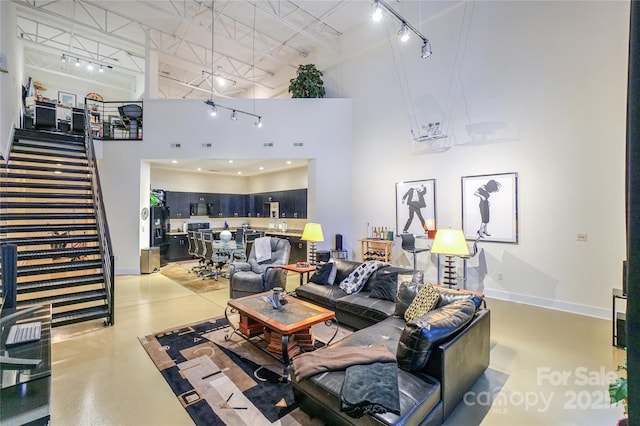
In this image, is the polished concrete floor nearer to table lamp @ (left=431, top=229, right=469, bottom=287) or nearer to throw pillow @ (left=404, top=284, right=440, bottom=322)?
throw pillow @ (left=404, top=284, right=440, bottom=322)

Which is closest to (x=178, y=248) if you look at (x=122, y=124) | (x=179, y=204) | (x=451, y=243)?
(x=179, y=204)

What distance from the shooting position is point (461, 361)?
7.78 ft

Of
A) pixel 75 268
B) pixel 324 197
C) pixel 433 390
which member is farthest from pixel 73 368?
pixel 324 197

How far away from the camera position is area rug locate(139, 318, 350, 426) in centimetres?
230

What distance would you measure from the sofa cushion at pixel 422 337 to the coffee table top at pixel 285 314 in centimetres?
106

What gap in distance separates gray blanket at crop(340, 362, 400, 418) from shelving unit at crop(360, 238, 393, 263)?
4381mm

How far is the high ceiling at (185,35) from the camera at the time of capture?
691 centimetres

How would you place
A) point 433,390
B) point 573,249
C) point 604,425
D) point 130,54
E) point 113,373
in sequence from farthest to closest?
point 130,54, point 573,249, point 113,373, point 604,425, point 433,390

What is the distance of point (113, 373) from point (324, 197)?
Answer: 540cm

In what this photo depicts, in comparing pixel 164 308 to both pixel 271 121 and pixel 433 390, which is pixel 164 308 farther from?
pixel 271 121

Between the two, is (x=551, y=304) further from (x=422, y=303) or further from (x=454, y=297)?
(x=422, y=303)

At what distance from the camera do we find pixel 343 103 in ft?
24.8

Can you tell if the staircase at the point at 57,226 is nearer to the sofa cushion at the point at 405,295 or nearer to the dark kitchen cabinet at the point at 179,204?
the dark kitchen cabinet at the point at 179,204

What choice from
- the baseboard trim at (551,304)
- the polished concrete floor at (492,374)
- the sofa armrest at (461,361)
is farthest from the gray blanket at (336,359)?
the baseboard trim at (551,304)
